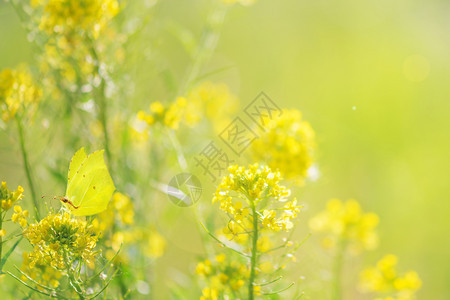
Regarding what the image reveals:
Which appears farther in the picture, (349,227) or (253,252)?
(349,227)

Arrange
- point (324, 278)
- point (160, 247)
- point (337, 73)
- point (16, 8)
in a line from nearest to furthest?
point (16, 8) < point (324, 278) < point (160, 247) < point (337, 73)

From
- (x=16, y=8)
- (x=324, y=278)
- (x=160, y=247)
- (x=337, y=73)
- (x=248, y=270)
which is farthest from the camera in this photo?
(x=337, y=73)

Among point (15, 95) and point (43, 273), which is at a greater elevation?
point (15, 95)

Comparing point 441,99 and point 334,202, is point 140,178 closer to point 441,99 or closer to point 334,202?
point 334,202

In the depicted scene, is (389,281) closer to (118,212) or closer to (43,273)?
(118,212)

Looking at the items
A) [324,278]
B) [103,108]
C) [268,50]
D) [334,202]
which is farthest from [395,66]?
[103,108]

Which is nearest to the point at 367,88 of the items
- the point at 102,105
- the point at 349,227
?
the point at 349,227
